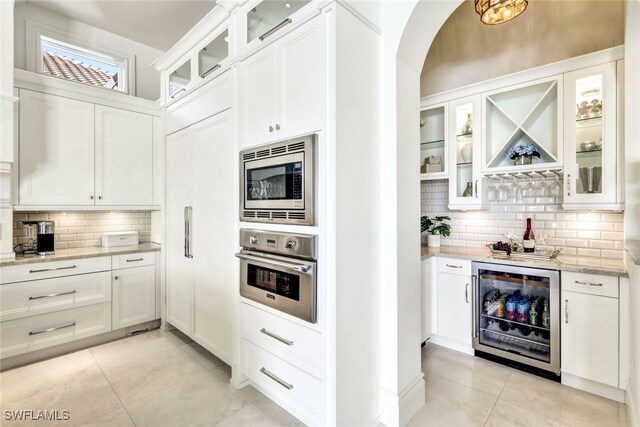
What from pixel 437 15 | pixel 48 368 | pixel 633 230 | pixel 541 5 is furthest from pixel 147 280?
pixel 541 5

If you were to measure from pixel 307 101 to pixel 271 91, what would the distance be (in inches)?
14.2

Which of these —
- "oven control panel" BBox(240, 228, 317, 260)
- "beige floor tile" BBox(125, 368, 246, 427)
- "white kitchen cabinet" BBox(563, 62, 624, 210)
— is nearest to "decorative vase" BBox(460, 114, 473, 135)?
"white kitchen cabinet" BBox(563, 62, 624, 210)

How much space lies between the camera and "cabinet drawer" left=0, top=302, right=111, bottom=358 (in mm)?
2525

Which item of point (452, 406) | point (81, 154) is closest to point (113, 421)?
point (452, 406)

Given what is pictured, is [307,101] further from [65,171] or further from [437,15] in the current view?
[65,171]

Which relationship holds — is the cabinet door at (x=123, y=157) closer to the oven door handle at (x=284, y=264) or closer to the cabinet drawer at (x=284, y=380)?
the oven door handle at (x=284, y=264)

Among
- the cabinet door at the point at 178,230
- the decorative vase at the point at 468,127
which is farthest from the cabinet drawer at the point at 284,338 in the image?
the decorative vase at the point at 468,127

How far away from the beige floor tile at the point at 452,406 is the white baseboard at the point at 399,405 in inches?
2.3

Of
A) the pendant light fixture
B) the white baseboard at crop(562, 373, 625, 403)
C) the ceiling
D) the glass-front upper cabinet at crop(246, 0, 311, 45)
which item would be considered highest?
the ceiling

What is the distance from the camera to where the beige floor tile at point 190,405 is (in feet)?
6.31

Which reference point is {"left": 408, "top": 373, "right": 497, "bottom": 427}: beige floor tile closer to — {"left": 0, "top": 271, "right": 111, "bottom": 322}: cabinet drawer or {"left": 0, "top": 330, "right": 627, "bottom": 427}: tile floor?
{"left": 0, "top": 330, "right": 627, "bottom": 427}: tile floor

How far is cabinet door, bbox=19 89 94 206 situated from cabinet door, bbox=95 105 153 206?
9cm

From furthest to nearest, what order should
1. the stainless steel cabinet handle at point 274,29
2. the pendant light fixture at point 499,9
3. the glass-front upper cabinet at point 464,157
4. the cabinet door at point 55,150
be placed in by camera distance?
1. the glass-front upper cabinet at point 464,157
2. the cabinet door at point 55,150
3. the pendant light fixture at point 499,9
4. the stainless steel cabinet handle at point 274,29

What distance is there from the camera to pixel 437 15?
179cm
